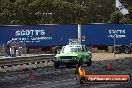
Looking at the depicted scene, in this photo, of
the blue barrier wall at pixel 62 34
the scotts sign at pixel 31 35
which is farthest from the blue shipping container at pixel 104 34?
the scotts sign at pixel 31 35

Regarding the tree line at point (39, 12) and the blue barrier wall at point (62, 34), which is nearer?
the blue barrier wall at point (62, 34)

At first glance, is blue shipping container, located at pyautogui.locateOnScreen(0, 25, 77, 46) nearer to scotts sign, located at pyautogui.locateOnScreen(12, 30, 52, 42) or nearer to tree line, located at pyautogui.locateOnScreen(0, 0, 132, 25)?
scotts sign, located at pyautogui.locateOnScreen(12, 30, 52, 42)

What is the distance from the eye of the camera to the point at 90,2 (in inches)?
4747

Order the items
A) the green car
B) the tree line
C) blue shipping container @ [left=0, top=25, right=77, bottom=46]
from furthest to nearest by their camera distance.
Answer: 1. the tree line
2. blue shipping container @ [left=0, top=25, right=77, bottom=46]
3. the green car

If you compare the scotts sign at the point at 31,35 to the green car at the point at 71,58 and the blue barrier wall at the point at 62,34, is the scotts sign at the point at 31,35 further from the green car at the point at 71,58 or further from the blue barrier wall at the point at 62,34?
the green car at the point at 71,58

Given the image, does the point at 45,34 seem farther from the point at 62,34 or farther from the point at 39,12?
the point at 39,12

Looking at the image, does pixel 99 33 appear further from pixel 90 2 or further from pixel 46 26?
pixel 90 2

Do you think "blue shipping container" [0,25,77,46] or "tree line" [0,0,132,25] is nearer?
"blue shipping container" [0,25,77,46]

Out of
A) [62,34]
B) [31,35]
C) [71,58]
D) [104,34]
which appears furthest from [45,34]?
[71,58]

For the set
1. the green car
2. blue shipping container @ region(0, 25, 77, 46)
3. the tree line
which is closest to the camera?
the green car

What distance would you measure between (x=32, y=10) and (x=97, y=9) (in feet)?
158

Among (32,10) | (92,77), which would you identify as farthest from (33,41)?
(92,77)

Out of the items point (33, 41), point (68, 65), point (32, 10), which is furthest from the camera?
point (32, 10)

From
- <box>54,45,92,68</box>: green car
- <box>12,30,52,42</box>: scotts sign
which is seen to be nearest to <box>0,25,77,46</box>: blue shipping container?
<box>12,30,52,42</box>: scotts sign
